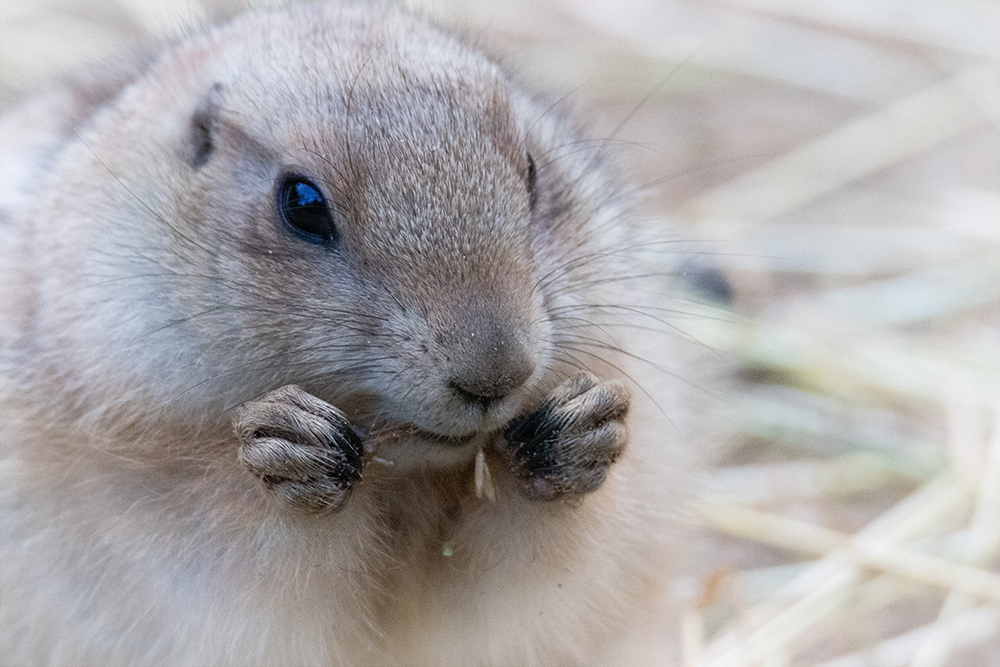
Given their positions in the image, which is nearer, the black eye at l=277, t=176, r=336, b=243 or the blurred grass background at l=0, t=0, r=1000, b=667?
the black eye at l=277, t=176, r=336, b=243

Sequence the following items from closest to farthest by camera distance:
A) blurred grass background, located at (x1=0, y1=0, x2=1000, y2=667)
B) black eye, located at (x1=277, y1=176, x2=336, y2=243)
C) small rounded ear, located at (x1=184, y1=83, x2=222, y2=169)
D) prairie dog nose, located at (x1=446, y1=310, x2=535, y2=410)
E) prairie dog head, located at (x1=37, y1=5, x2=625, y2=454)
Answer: prairie dog nose, located at (x1=446, y1=310, x2=535, y2=410), prairie dog head, located at (x1=37, y1=5, x2=625, y2=454), black eye, located at (x1=277, y1=176, x2=336, y2=243), small rounded ear, located at (x1=184, y1=83, x2=222, y2=169), blurred grass background, located at (x1=0, y1=0, x2=1000, y2=667)

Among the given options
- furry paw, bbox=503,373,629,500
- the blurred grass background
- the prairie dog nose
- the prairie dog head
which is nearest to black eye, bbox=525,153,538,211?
the prairie dog head

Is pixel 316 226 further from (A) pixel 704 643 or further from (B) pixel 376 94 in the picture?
(A) pixel 704 643

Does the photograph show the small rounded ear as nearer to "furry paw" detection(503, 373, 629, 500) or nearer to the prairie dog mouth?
the prairie dog mouth

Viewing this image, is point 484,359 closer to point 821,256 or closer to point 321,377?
point 321,377

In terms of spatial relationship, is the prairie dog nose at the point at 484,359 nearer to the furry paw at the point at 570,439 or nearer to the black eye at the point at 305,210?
the furry paw at the point at 570,439

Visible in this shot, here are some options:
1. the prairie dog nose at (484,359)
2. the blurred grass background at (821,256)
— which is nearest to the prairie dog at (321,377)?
the prairie dog nose at (484,359)

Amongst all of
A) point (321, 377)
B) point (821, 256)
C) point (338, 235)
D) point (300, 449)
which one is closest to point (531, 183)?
point (338, 235)
